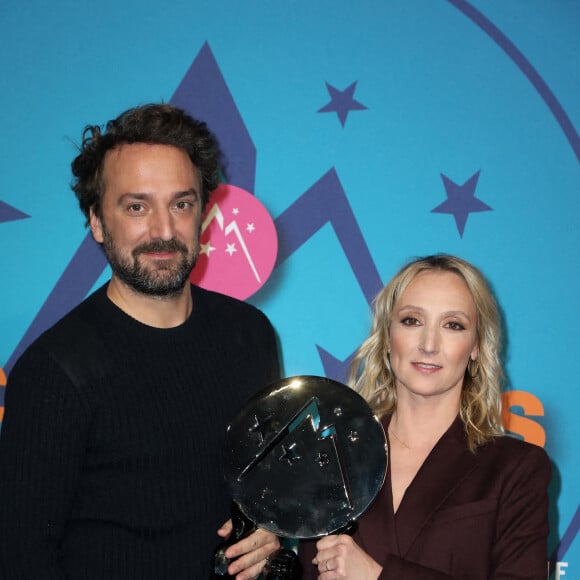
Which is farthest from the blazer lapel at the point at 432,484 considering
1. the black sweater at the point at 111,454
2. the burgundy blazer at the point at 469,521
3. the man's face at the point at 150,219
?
the man's face at the point at 150,219

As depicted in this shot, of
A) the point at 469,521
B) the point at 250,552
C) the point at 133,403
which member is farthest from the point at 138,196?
the point at 469,521

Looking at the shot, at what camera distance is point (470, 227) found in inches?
99.2

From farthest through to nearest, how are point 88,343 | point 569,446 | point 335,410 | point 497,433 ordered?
point 569,446, point 497,433, point 88,343, point 335,410

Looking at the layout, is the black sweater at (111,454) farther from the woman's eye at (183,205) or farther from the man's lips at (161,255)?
the woman's eye at (183,205)

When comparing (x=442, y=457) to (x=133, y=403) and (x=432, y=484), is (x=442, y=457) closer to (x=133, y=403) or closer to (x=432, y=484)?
(x=432, y=484)

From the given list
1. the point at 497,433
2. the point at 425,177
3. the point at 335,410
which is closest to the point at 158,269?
the point at 335,410

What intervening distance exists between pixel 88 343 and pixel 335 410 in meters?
0.59

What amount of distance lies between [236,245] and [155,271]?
30.2 inches

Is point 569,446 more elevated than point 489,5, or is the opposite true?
point 489,5

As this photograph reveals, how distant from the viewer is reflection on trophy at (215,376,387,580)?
155 centimetres

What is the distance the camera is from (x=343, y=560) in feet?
5.13

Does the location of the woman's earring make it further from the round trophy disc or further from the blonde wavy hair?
the round trophy disc

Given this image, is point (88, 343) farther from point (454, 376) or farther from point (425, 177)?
point (425, 177)

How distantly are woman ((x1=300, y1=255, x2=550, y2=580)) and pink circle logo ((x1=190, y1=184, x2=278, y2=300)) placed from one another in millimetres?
607
